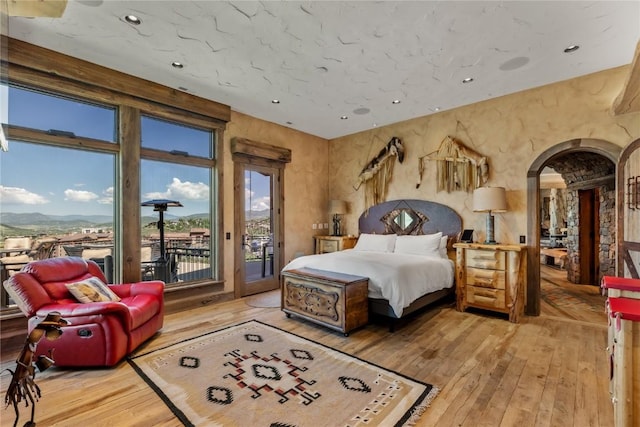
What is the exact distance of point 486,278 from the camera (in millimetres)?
3986

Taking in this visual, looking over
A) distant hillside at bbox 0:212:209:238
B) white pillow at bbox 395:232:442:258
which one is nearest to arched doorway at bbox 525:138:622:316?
white pillow at bbox 395:232:442:258

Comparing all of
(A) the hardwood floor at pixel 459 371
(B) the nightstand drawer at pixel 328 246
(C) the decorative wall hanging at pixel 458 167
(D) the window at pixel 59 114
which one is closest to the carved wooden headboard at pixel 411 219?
(C) the decorative wall hanging at pixel 458 167

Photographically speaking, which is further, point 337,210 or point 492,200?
point 337,210

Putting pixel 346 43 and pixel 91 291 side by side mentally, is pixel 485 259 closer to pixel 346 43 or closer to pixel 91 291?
pixel 346 43

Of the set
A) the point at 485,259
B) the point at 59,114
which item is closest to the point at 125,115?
the point at 59,114

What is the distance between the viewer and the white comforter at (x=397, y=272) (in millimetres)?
3369

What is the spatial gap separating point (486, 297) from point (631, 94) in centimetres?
272

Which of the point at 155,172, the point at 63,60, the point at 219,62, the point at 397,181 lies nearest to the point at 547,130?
the point at 397,181

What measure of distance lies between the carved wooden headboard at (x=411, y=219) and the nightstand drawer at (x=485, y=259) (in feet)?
2.16

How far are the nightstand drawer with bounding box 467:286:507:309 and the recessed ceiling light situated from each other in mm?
4908

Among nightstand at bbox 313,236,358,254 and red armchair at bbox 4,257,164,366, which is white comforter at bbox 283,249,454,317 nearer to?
nightstand at bbox 313,236,358,254

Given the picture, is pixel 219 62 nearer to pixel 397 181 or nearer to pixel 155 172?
pixel 155 172

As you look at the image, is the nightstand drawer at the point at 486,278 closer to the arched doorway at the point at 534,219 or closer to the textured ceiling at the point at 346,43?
the arched doorway at the point at 534,219

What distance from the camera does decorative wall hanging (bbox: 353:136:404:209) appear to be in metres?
5.46
